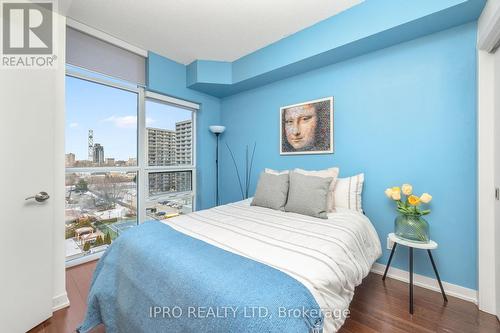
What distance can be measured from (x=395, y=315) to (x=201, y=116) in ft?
10.8

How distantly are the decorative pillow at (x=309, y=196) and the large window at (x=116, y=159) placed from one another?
1992 mm

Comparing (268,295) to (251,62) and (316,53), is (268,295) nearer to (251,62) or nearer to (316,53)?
(316,53)

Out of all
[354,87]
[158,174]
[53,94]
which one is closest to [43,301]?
[53,94]

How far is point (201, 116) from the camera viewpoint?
343 centimetres

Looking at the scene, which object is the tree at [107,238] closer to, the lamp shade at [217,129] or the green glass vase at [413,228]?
the lamp shade at [217,129]

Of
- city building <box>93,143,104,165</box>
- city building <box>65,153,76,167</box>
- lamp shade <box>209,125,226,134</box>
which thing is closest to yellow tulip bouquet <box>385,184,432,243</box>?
lamp shade <box>209,125,226,134</box>

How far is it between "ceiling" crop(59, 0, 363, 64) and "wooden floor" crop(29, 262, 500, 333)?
260cm

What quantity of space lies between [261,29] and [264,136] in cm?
134

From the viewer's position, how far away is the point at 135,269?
1195 mm

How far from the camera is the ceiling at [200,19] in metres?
1.94

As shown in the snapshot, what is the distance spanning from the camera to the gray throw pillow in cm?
212

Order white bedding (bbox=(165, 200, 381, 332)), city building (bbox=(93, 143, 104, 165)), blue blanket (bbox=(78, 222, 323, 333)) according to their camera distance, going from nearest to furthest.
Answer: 1. blue blanket (bbox=(78, 222, 323, 333))
2. white bedding (bbox=(165, 200, 381, 332))
3. city building (bbox=(93, 143, 104, 165))

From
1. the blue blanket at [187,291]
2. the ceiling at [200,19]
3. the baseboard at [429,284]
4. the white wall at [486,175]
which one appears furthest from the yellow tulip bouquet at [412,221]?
the ceiling at [200,19]

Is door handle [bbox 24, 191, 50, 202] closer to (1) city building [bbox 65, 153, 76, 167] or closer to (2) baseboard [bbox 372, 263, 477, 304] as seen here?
(1) city building [bbox 65, 153, 76, 167]
